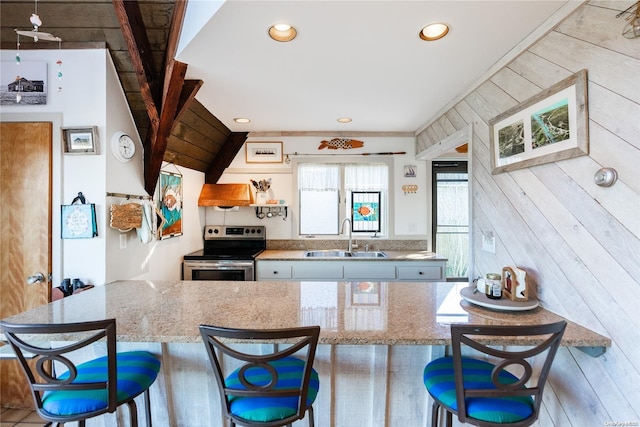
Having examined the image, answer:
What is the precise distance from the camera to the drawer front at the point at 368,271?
3086mm

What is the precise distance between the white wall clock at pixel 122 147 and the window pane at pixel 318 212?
6.74ft

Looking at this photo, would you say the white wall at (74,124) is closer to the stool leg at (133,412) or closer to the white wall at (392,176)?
the stool leg at (133,412)

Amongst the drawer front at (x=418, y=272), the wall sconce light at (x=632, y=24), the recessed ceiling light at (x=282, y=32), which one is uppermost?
the recessed ceiling light at (x=282, y=32)

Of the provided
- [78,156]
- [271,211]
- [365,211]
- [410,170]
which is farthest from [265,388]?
[410,170]

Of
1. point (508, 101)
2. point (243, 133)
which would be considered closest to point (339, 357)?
point (508, 101)

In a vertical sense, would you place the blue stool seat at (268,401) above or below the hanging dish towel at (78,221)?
below

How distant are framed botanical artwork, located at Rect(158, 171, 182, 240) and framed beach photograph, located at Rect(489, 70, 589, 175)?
2696mm

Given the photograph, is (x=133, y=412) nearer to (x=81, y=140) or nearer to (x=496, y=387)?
(x=496, y=387)

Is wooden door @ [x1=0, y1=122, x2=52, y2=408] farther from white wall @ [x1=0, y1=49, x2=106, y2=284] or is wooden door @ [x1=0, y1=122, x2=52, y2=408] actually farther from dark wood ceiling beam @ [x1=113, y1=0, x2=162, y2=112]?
dark wood ceiling beam @ [x1=113, y1=0, x2=162, y2=112]

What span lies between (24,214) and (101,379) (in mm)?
1465

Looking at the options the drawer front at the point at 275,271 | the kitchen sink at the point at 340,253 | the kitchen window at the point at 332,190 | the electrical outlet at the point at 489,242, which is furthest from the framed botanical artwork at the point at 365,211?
the electrical outlet at the point at 489,242

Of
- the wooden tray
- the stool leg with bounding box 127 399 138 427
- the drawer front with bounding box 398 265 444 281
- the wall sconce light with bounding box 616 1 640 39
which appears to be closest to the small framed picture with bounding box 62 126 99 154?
the stool leg with bounding box 127 399 138 427

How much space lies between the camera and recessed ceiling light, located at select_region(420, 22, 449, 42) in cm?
148

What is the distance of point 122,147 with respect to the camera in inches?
79.5
